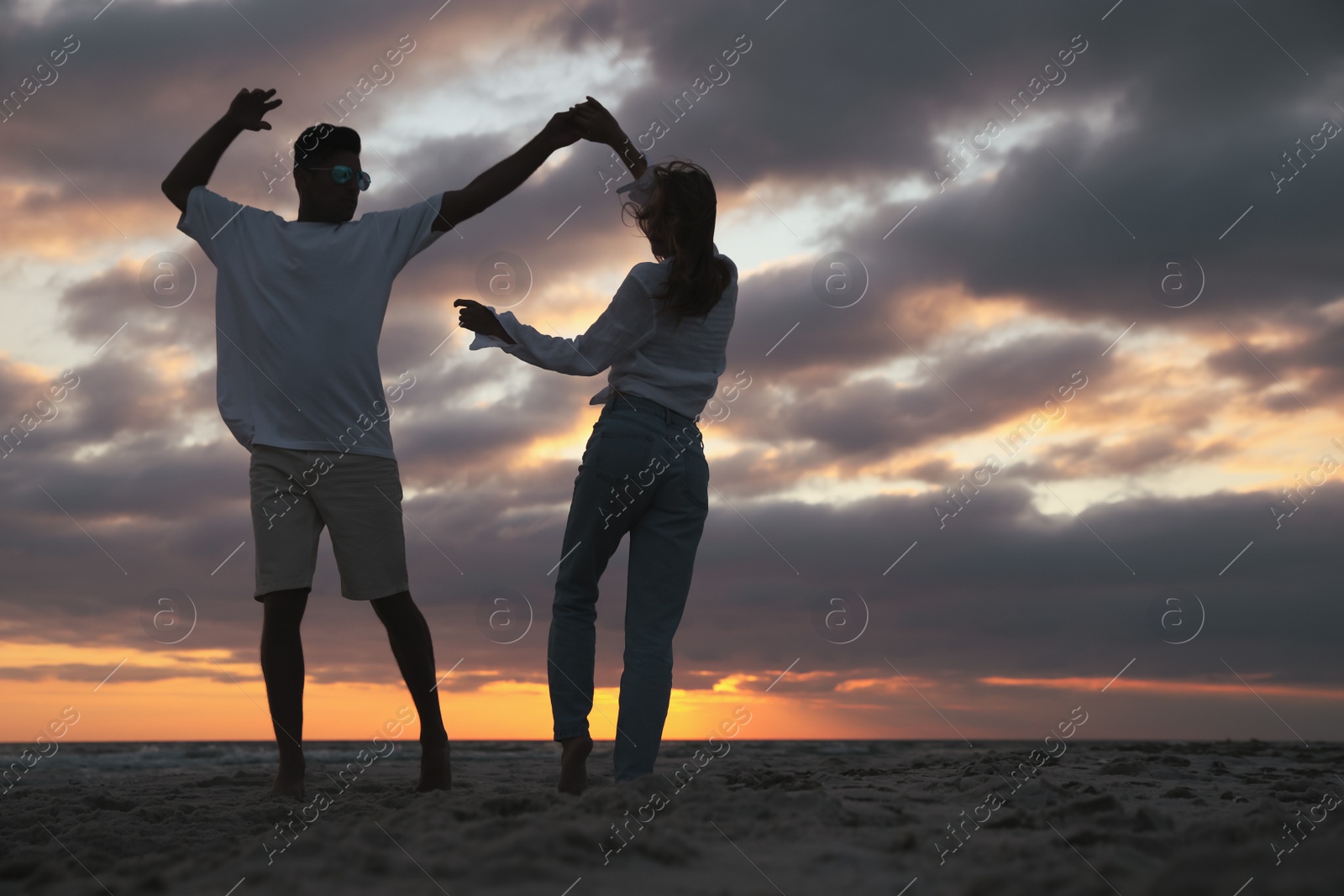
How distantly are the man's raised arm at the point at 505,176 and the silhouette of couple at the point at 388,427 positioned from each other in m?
0.18

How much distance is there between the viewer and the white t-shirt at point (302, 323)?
343 centimetres

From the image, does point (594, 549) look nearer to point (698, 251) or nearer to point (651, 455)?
point (651, 455)

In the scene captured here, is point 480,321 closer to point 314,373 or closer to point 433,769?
point 314,373

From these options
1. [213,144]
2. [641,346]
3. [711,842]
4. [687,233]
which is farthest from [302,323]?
[711,842]

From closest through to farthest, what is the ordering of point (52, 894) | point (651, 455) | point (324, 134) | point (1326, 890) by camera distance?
1. point (1326, 890)
2. point (52, 894)
3. point (651, 455)
4. point (324, 134)

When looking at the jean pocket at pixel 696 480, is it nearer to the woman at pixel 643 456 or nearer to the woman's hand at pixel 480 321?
the woman at pixel 643 456

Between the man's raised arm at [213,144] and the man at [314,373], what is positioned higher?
the man's raised arm at [213,144]

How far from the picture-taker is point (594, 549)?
343 centimetres

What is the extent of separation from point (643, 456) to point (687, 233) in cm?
81

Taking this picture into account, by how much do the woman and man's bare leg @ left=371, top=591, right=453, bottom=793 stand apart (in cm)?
54

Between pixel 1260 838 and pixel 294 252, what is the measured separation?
3.39 metres

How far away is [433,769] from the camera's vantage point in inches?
147

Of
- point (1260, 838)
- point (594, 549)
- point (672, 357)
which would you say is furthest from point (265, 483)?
point (1260, 838)

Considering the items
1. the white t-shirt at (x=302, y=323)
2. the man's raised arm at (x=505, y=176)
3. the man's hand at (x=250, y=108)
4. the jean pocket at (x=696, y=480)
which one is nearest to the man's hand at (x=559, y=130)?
the man's raised arm at (x=505, y=176)
